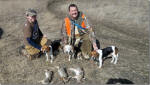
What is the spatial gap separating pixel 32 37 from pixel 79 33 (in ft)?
7.45

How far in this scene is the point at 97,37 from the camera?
905cm

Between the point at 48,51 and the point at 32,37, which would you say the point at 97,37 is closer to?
the point at 48,51

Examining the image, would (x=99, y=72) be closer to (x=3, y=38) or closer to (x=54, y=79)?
(x=54, y=79)

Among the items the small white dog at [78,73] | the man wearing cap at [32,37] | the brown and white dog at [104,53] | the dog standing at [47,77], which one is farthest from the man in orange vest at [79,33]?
the dog standing at [47,77]

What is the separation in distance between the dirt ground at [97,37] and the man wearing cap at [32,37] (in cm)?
58

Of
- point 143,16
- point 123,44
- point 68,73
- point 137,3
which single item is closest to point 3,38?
point 68,73

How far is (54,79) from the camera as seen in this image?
610cm

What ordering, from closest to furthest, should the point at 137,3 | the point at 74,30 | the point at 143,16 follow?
the point at 74,30
the point at 143,16
the point at 137,3

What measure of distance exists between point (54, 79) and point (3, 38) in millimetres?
5102

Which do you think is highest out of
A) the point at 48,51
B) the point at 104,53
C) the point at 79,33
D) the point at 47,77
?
the point at 79,33

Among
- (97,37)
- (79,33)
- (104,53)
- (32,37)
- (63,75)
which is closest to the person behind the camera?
(63,75)

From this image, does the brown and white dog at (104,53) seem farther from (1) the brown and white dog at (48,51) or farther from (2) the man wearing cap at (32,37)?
(2) the man wearing cap at (32,37)

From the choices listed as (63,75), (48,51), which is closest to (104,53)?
(63,75)

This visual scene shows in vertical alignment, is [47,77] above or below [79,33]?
below
